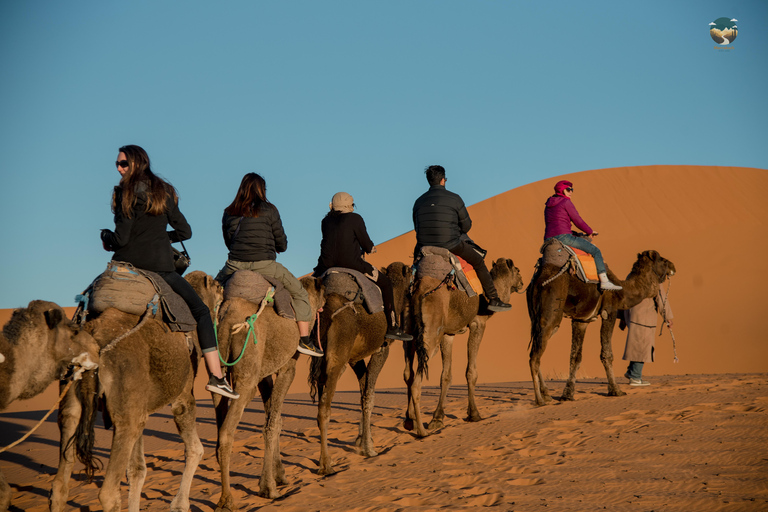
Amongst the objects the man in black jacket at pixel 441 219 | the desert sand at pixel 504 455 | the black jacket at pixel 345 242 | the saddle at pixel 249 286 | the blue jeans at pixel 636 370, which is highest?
the man in black jacket at pixel 441 219

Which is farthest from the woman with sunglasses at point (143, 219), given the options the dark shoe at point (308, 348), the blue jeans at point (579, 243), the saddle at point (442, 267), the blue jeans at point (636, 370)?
the blue jeans at point (636, 370)

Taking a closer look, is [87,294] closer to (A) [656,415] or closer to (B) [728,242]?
(A) [656,415]

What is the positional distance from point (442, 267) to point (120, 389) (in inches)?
235

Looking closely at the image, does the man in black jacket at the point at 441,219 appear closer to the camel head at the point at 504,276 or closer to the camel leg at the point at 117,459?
the camel head at the point at 504,276

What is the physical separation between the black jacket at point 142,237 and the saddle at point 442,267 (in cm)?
506

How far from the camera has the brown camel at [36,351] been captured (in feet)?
17.5

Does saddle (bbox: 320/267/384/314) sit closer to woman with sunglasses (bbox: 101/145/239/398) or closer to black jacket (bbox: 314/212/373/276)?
black jacket (bbox: 314/212/373/276)

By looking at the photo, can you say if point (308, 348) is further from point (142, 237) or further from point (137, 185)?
point (137, 185)

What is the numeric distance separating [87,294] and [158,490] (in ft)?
12.7

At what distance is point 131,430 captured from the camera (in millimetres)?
5961

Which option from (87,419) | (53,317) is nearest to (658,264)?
(87,419)

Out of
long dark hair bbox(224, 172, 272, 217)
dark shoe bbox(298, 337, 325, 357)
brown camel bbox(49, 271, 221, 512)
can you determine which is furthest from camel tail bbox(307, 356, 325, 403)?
brown camel bbox(49, 271, 221, 512)

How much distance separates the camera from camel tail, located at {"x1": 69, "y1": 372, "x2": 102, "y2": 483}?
5.77 metres

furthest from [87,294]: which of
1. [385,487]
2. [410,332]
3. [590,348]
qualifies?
[590,348]
